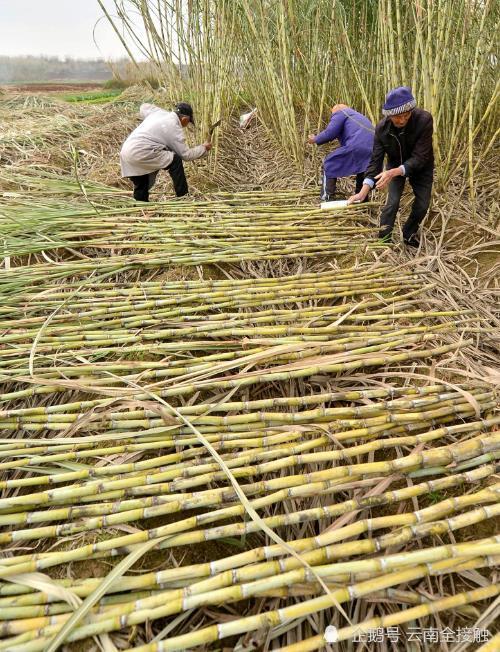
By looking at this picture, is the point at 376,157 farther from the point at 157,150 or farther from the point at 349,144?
the point at 157,150

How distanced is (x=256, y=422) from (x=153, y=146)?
282cm

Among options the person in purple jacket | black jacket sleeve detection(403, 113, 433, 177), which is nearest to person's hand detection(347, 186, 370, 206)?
black jacket sleeve detection(403, 113, 433, 177)

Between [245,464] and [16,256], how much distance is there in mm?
1830

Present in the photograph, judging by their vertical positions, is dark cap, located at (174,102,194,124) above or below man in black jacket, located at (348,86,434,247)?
above

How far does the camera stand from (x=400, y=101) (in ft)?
6.75

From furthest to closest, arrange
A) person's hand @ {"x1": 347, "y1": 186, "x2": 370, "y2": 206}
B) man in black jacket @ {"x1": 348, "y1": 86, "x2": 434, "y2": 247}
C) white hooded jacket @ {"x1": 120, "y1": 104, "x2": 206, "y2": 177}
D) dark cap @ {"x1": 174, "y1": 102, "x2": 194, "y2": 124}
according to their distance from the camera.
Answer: dark cap @ {"x1": 174, "y1": 102, "x2": 194, "y2": 124} < white hooded jacket @ {"x1": 120, "y1": 104, "x2": 206, "y2": 177} < person's hand @ {"x1": 347, "y1": 186, "x2": 370, "y2": 206} < man in black jacket @ {"x1": 348, "y1": 86, "x2": 434, "y2": 247}

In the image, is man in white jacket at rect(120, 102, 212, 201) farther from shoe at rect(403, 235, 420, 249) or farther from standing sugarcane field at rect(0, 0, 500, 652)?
shoe at rect(403, 235, 420, 249)

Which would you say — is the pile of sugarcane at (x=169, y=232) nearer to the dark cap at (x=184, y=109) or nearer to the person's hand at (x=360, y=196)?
the person's hand at (x=360, y=196)

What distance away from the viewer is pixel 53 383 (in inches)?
49.4

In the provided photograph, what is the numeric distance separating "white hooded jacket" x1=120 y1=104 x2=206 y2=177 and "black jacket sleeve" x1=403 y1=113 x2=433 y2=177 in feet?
6.13

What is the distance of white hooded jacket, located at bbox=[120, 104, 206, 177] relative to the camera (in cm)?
309

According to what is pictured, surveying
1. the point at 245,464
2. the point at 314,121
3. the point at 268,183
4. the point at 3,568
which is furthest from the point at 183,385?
the point at 314,121

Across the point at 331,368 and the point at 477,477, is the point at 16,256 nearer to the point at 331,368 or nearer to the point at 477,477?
the point at 331,368

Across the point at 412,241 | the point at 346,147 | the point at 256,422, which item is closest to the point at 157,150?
the point at 346,147
